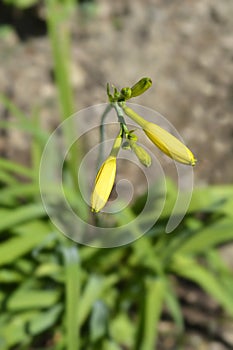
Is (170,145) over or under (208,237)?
under

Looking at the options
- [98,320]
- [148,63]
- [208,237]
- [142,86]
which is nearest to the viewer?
[142,86]

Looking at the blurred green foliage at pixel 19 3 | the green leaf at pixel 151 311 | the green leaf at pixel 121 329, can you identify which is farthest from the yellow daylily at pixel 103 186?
the blurred green foliage at pixel 19 3

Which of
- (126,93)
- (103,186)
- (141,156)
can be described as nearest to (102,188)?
(103,186)


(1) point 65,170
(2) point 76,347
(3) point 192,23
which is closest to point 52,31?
(1) point 65,170

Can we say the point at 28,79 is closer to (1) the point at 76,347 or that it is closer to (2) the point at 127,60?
(2) the point at 127,60

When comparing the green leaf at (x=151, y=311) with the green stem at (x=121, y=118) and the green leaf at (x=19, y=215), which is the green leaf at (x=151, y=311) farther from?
the green stem at (x=121, y=118)

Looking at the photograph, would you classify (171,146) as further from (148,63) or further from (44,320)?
(148,63)
